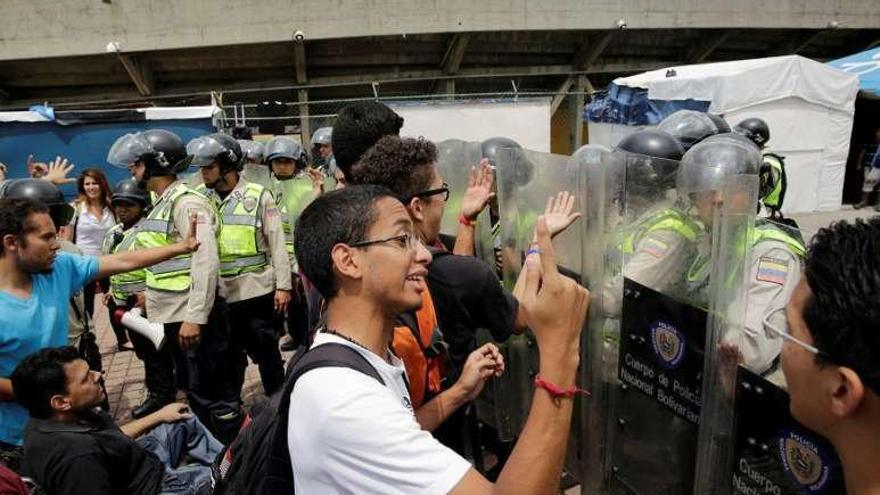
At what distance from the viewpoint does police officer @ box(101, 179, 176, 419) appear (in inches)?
169

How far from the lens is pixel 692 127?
3955 mm

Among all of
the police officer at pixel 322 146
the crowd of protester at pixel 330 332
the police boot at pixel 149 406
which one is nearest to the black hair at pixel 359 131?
the crowd of protester at pixel 330 332

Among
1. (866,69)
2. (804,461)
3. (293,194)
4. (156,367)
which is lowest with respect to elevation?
(156,367)

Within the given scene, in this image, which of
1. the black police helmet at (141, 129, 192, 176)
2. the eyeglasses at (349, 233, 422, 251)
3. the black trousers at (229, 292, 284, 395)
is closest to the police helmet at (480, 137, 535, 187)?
the eyeglasses at (349, 233, 422, 251)

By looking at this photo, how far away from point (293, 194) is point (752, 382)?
184 inches

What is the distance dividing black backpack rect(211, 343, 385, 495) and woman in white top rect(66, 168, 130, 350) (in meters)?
4.62

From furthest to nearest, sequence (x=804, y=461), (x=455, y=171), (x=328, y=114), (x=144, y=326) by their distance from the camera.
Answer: (x=328, y=114) → (x=144, y=326) → (x=455, y=171) → (x=804, y=461)

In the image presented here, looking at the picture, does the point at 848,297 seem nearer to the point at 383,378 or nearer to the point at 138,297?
the point at 383,378

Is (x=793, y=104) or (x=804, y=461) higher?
(x=793, y=104)

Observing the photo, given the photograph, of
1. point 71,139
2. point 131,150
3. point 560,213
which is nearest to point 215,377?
point 131,150

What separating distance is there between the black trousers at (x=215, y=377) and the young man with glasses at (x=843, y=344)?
3.45 meters

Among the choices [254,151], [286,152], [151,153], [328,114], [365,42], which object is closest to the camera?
[151,153]

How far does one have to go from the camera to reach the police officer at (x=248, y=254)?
391cm

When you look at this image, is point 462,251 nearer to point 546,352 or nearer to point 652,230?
point 652,230
